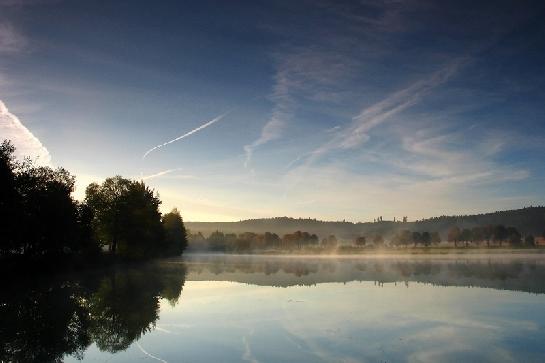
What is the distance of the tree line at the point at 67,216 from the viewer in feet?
171

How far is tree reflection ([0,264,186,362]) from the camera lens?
20.1m

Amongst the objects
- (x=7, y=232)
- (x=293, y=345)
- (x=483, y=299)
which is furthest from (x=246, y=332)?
(x=7, y=232)

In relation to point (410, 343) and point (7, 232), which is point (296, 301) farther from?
point (7, 232)

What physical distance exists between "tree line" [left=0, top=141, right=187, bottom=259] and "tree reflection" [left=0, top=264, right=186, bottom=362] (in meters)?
9.83

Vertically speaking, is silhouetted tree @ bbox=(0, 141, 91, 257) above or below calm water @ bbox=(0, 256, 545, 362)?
above

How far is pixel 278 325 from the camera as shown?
24984mm

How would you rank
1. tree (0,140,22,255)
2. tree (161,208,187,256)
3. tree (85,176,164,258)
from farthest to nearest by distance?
tree (161,208,187,256), tree (85,176,164,258), tree (0,140,22,255)

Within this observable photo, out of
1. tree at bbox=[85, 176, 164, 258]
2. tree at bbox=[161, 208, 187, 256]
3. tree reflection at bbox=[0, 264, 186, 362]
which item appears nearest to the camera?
tree reflection at bbox=[0, 264, 186, 362]

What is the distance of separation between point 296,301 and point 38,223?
130 ft

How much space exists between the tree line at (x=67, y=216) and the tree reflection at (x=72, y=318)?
9.83 m

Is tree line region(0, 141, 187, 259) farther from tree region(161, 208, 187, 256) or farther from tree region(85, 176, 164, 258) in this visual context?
tree region(161, 208, 187, 256)

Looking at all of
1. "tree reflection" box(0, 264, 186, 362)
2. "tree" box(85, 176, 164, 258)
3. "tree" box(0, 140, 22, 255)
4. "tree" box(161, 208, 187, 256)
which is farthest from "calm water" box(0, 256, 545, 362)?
"tree" box(161, 208, 187, 256)

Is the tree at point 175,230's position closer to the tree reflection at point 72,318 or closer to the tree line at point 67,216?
the tree line at point 67,216

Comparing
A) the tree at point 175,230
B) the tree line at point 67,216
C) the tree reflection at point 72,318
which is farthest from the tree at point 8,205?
the tree at point 175,230
